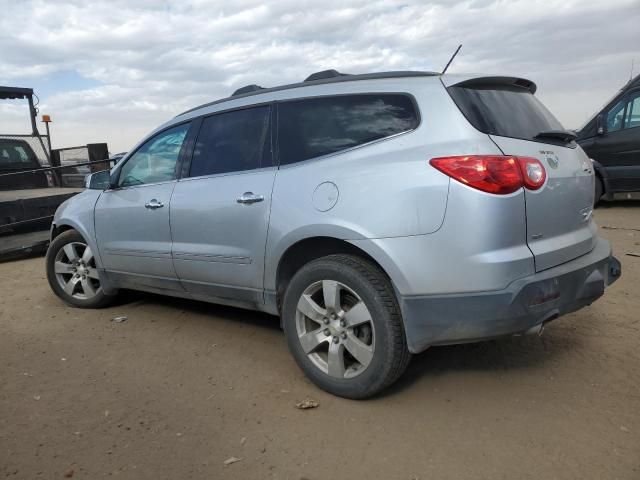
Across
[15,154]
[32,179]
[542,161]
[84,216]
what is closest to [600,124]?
[542,161]

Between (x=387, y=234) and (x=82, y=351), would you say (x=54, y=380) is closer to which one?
(x=82, y=351)

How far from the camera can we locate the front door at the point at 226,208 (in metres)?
3.47

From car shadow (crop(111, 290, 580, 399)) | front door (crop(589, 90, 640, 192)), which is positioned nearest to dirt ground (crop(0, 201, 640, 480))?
car shadow (crop(111, 290, 580, 399))

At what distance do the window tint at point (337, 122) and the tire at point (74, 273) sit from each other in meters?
2.57

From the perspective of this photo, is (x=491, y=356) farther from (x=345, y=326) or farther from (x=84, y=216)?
(x=84, y=216)

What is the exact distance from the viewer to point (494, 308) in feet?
8.59

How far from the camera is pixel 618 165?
30.3 feet

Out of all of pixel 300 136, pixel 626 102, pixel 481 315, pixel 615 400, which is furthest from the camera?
Answer: pixel 626 102

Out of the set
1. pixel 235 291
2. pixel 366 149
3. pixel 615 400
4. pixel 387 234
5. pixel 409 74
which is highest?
pixel 409 74

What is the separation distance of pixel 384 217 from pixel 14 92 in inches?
353

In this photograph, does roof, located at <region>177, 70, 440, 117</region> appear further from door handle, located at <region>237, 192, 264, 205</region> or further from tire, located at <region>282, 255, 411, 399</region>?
tire, located at <region>282, 255, 411, 399</region>

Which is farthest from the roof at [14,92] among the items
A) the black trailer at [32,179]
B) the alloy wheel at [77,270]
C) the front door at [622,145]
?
the front door at [622,145]

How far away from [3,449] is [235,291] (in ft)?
5.14

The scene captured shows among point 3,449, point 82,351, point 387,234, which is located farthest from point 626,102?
point 3,449
